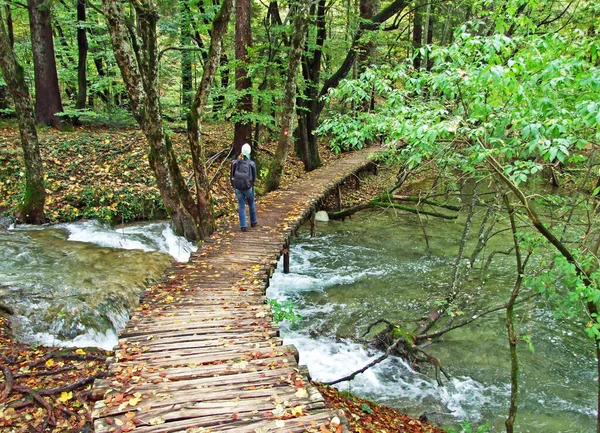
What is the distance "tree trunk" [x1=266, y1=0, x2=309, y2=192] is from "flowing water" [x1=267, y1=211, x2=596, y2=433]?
2899 millimetres

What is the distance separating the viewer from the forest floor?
4.97 m

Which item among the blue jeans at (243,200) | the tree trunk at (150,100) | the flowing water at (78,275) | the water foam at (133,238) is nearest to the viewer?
the flowing water at (78,275)

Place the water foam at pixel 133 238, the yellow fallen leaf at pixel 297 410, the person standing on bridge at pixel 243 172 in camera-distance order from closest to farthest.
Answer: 1. the yellow fallen leaf at pixel 297 410
2. the person standing on bridge at pixel 243 172
3. the water foam at pixel 133 238

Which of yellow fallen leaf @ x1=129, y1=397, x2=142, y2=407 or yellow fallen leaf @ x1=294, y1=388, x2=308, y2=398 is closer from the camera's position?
yellow fallen leaf @ x1=129, y1=397, x2=142, y2=407

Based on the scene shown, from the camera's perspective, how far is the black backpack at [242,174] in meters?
8.75

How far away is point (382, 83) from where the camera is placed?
555cm

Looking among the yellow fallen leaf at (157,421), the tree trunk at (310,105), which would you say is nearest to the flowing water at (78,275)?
the yellow fallen leaf at (157,421)

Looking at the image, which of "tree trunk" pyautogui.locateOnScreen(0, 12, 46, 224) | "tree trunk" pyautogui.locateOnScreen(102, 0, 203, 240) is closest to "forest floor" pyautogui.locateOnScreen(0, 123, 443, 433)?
"tree trunk" pyautogui.locateOnScreen(0, 12, 46, 224)

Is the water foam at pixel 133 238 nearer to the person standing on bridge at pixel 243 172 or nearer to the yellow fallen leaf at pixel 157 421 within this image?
the person standing on bridge at pixel 243 172

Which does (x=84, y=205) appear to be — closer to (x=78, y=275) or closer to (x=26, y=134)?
(x=26, y=134)

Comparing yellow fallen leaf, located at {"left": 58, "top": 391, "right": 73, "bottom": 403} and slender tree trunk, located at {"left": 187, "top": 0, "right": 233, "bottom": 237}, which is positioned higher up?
slender tree trunk, located at {"left": 187, "top": 0, "right": 233, "bottom": 237}

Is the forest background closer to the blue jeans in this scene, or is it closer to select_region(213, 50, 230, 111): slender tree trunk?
select_region(213, 50, 230, 111): slender tree trunk

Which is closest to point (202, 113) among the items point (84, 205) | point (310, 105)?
point (84, 205)

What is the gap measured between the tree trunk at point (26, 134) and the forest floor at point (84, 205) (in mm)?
566
